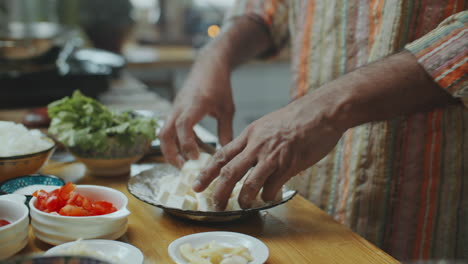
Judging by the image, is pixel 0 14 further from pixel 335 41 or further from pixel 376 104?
pixel 376 104

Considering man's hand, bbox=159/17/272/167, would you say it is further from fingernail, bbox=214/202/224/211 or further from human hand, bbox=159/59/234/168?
fingernail, bbox=214/202/224/211

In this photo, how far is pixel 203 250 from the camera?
0.81 m

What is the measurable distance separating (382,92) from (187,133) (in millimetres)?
499

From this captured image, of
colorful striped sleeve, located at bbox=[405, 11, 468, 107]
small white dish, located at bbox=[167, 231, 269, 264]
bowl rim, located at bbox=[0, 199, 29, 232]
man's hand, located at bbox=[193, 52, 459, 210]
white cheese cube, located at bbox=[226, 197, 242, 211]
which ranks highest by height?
colorful striped sleeve, located at bbox=[405, 11, 468, 107]

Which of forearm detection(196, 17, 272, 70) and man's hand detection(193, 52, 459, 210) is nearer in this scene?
man's hand detection(193, 52, 459, 210)

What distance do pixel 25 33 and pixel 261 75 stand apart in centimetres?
204

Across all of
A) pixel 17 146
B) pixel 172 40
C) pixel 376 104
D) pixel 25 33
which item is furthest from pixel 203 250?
pixel 172 40

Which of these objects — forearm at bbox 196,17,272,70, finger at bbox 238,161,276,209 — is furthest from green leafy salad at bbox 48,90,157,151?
finger at bbox 238,161,276,209

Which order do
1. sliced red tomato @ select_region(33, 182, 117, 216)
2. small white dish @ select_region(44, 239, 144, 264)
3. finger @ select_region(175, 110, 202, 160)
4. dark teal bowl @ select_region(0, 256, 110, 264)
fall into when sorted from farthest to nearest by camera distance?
finger @ select_region(175, 110, 202, 160), sliced red tomato @ select_region(33, 182, 117, 216), small white dish @ select_region(44, 239, 144, 264), dark teal bowl @ select_region(0, 256, 110, 264)

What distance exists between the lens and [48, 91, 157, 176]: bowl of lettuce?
1.24 metres

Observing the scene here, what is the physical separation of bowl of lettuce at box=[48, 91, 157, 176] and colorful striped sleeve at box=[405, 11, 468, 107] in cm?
68

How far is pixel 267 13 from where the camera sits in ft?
5.42

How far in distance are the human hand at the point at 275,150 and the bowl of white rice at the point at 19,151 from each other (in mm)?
415

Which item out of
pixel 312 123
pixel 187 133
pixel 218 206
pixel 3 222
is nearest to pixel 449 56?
pixel 312 123
